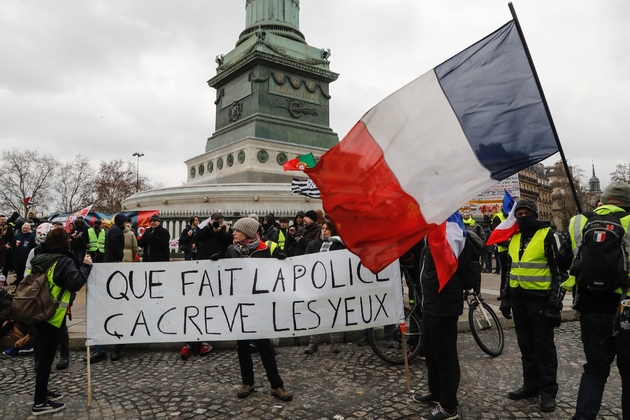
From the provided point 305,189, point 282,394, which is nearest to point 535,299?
point 282,394

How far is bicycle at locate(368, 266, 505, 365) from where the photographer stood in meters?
5.82

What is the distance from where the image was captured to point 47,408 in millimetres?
4375

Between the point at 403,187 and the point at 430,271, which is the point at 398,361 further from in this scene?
the point at 403,187

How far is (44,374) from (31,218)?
35.1 ft

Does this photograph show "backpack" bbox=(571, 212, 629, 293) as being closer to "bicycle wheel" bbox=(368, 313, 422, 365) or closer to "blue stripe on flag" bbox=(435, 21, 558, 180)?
"blue stripe on flag" bbox=(435, 21, 558, 180)

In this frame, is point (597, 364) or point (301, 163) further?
point (301, 163)

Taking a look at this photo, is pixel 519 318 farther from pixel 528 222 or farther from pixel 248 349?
pixel 248 349

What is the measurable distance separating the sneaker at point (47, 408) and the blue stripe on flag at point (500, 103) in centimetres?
448

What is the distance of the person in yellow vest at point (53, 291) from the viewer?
14.4ft

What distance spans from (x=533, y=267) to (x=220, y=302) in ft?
10.7

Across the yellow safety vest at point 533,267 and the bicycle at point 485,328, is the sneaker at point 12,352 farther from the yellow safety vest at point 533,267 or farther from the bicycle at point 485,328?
the yellow safety vest at point 533,267

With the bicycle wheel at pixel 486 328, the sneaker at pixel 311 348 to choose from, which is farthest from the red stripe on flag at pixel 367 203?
the bicycle wheel at pixel 486 328

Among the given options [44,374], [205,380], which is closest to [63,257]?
[44,374]

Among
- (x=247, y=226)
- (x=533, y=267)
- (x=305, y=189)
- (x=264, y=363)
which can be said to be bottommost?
(x=264, y=363)
